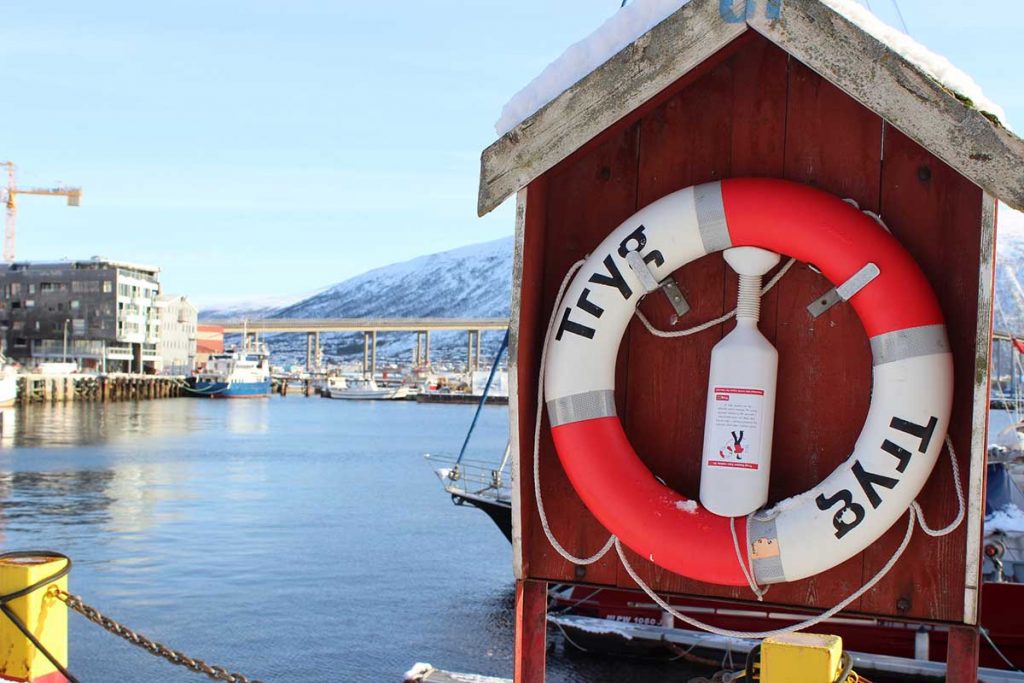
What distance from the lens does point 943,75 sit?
10.6ft

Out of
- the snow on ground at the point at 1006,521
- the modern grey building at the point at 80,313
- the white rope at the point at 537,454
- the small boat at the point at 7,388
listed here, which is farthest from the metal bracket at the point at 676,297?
the modern grey building at the point at 80,313

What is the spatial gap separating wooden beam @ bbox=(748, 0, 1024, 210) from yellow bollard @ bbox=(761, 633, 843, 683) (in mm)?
1507

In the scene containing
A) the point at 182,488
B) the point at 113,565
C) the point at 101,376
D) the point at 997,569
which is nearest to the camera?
the point at 997,569

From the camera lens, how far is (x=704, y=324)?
12.5ft

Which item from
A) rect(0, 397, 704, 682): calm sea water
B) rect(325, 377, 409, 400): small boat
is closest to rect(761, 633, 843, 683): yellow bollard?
rect(0, 397, 704, 682): calm sea water

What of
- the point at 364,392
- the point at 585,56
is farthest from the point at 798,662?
the point at 364,392

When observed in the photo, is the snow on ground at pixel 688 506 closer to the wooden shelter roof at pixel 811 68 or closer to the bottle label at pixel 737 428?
the bottle label at pixel 737 428

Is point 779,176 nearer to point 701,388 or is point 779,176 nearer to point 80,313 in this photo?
point 701,388

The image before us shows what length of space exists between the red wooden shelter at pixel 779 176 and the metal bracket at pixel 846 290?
4 centimetres

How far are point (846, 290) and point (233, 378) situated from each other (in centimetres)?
9042

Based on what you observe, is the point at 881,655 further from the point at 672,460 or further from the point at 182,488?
the point at 182,488

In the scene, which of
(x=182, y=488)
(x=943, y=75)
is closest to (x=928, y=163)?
(x=943, y=75)

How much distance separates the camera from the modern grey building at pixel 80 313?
88.2m

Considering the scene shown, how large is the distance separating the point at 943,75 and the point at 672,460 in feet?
5.06
